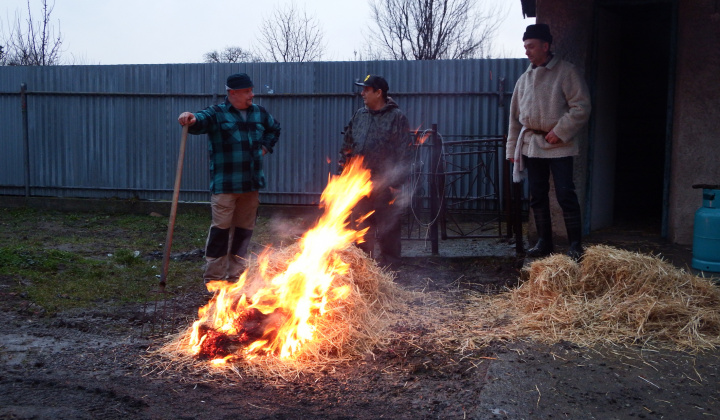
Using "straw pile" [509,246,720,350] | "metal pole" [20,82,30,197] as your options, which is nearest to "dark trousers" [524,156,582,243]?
"straw pile" [509,246,720,350]

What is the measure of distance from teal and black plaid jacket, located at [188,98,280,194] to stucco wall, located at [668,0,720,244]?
454cm

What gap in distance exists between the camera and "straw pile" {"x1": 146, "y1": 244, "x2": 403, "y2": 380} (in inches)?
160

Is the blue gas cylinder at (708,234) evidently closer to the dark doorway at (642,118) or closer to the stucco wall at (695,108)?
the stucco wall at (695,108)

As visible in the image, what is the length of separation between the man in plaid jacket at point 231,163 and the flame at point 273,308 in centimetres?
101

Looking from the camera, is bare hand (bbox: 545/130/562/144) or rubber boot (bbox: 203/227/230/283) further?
rubber boot (bbox: 203/227/230/283)

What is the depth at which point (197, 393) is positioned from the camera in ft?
11.9

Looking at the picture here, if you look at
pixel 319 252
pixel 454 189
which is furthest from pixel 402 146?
pixel 454 189

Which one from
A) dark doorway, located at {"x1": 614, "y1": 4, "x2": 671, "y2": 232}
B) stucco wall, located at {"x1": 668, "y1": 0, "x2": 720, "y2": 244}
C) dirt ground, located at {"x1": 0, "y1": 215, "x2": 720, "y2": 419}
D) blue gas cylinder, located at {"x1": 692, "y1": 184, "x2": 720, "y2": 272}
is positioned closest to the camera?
dirt ground, located at {"x1": 0, "y1": 215, "x2": 720, "y2": 419}

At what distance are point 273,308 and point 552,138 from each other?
3190 mm

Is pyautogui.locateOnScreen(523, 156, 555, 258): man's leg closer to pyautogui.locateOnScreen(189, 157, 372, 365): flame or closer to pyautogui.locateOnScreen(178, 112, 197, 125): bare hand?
pyautogui.locateOnScreen(189, 157, 372, 365): flame

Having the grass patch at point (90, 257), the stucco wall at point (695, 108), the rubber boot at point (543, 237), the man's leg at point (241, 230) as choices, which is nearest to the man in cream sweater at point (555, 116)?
the rubber boot at point (543, 237)

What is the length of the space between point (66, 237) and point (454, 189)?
6.50 metres

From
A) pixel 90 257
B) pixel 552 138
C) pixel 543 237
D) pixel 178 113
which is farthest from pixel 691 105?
pixel 178 113

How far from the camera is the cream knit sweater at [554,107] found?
597cm
